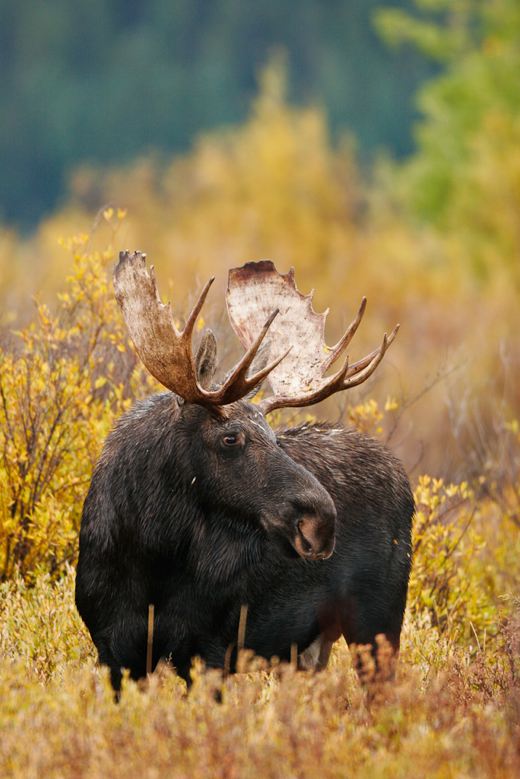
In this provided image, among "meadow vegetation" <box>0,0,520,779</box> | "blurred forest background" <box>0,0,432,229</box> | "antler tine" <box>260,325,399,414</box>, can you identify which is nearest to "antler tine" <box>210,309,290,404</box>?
"antler tine" <box>260,325,399,414</box>

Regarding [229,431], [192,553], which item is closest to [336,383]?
[229,431]

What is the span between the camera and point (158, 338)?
5055 millimetres

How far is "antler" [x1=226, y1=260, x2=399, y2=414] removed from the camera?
18.7 feet

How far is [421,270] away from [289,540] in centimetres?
2159

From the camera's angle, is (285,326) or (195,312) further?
(285,326)

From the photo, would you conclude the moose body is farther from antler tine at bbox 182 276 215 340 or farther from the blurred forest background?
the blurred forest background

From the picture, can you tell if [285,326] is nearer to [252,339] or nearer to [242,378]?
[252,339]

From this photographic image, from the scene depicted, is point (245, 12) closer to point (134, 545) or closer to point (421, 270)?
point (421, 270)

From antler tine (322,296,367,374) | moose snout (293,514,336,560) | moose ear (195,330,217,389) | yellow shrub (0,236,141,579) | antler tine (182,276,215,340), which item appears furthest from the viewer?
yellow shrub (0,236,141,579)

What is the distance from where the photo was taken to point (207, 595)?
5.11 m

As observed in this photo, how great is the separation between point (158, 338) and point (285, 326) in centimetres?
105

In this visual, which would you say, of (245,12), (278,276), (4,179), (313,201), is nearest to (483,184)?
(313,201)

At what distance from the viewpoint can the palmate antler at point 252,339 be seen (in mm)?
5004

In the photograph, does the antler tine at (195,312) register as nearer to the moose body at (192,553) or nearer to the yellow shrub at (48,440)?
the moose body at (192,553)
